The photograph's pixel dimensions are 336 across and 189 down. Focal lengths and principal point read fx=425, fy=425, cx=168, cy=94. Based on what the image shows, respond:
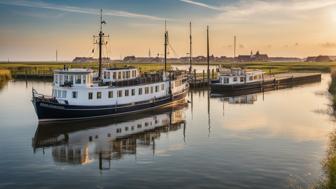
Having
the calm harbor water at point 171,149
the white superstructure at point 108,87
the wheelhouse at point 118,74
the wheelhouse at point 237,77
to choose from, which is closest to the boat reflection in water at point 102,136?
the calm harbor water at point 171,149

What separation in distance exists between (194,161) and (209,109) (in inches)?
1069

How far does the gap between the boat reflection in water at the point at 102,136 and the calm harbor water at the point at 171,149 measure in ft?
0.25

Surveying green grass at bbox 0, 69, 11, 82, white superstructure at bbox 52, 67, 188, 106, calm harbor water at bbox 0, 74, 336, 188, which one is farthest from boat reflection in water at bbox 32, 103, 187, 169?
green grass at bbox 0, 69, 11, 82

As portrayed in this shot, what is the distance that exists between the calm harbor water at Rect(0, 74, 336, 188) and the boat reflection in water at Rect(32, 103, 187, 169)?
75mm

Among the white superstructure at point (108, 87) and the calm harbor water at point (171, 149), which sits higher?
the white superstructure at point (108, 87)

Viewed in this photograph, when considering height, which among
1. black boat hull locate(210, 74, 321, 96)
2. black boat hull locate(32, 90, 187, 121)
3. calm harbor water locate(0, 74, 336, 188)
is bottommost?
calm harbor water locate(0, 74, 336, 188)

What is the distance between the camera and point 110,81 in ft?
164

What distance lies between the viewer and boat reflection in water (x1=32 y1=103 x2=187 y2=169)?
3147 cm

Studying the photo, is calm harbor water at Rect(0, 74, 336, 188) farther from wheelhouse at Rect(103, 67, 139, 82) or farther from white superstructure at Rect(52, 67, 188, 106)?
wheelhouse at Rect(103, 67, 139, 82)

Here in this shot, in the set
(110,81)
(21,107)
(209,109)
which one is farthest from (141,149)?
(21,107)

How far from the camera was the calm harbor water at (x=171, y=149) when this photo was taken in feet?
81.3

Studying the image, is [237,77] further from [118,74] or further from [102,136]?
[102,136]

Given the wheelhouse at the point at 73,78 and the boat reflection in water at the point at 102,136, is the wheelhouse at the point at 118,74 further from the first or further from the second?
the boat reflection in water at the point at 102,136

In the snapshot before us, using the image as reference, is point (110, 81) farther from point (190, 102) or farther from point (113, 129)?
point (190, 102)
